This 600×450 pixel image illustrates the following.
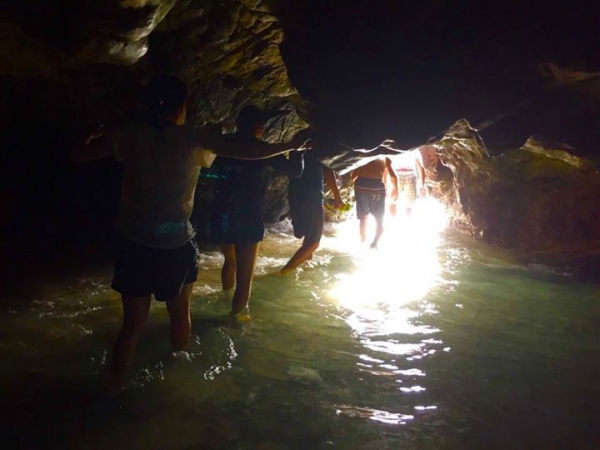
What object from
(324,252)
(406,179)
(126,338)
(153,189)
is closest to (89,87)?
(324,252)

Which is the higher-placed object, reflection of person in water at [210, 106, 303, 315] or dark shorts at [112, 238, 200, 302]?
reflection of person in water at [210, 106, 303, 315]

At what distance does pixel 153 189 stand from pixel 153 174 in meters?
0.09

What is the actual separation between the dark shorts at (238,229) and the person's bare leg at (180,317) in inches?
39.2

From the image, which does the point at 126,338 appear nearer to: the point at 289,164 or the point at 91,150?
the point at 91,150

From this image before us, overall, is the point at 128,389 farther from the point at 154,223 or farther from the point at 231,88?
the point at 231,88

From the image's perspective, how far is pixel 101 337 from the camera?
3.97 m

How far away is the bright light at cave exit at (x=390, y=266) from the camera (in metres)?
5.58

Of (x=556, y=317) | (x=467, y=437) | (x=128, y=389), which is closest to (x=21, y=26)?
(x=128, y=389)

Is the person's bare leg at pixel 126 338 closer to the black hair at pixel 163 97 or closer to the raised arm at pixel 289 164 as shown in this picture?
the black hair at pixel 163 97

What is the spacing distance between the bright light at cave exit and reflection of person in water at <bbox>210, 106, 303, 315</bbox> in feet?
4.41

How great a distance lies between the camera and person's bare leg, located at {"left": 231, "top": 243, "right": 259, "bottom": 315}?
4.46m

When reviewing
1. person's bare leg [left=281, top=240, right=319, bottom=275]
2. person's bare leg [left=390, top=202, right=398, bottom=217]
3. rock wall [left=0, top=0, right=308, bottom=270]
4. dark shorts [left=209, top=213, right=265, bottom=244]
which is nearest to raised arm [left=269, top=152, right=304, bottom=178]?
dark shorts [left=209, top=213, right=265, bottom=244]

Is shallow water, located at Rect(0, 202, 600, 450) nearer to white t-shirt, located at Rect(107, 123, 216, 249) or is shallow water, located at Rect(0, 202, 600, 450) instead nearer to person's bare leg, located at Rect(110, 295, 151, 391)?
person's bare leg, located at Rect(110, 295, 151, 391)

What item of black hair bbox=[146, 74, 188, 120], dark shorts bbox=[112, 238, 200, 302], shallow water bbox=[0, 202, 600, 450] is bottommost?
shallow water bbox=[0, 202, 600, 450]
